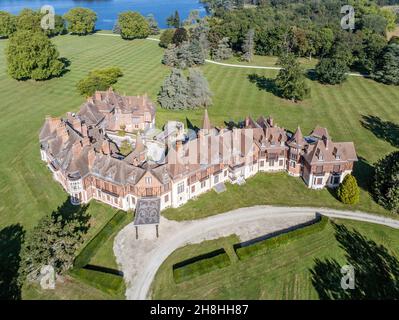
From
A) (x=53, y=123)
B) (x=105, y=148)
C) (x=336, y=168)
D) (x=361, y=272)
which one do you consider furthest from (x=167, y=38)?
(x=361, y=272)

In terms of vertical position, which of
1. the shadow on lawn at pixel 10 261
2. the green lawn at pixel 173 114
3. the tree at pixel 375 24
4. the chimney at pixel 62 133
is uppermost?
the chimney at pixel 62 133

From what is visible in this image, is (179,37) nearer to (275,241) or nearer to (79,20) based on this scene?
(79,20)

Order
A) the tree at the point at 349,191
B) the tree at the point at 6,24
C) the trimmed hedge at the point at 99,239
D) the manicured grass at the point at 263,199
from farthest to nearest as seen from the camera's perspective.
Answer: the tree at the point at 6,24 < the tree at the point at 349,191 < the manicured grass at the point at 263,199 < the trimmed hedge at the point at 99,239

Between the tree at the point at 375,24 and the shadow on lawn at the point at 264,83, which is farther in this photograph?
the tree at the point at 375,24

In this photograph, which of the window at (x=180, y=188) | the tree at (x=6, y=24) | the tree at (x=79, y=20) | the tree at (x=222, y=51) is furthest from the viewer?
the tree at (x=79, y=20)

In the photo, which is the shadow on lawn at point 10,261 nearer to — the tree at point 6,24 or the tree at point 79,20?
the tree at point 6,24

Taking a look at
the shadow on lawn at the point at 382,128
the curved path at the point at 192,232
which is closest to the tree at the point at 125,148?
the curved path at the point at 192,232
